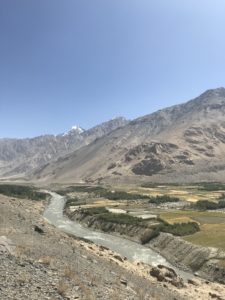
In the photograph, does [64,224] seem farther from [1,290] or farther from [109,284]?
[1,290]

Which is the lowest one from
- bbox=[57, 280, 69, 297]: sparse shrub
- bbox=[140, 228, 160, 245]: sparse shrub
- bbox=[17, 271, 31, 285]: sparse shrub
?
bbox=[140, 228, 160, 245]: sparse shrub

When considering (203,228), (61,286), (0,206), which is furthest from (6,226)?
(203,228)

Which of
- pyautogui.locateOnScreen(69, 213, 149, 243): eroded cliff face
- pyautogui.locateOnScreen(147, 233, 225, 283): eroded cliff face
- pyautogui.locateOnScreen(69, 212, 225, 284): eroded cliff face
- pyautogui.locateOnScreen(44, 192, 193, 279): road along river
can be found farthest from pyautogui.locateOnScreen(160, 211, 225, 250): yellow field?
pyautogui.locateOnScreen(69, 213, 149, 243): eroded cliff face

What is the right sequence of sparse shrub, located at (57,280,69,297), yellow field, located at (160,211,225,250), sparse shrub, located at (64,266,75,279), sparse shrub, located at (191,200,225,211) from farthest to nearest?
sparse shrub, located at (191,200,225,211), yellow field, located at (160,211,225,250), sparse shrub, located at (64,266,75,279), sparse shrub, located at (57,280,69,297)

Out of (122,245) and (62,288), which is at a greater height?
(62,288)

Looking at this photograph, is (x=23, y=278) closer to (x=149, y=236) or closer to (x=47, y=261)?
(x=47, y=261)

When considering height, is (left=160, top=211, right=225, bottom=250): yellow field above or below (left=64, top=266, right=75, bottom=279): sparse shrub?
below

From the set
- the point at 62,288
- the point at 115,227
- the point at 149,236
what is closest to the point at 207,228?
the point at 149,236

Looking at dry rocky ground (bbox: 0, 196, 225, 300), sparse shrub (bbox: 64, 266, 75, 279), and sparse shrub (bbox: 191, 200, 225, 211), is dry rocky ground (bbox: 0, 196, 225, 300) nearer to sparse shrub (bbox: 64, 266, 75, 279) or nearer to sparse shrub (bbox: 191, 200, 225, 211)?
sparse shrub (bbox: 64, 266, 75, 279)

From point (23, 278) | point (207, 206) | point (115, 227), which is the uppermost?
point (23, 278)
